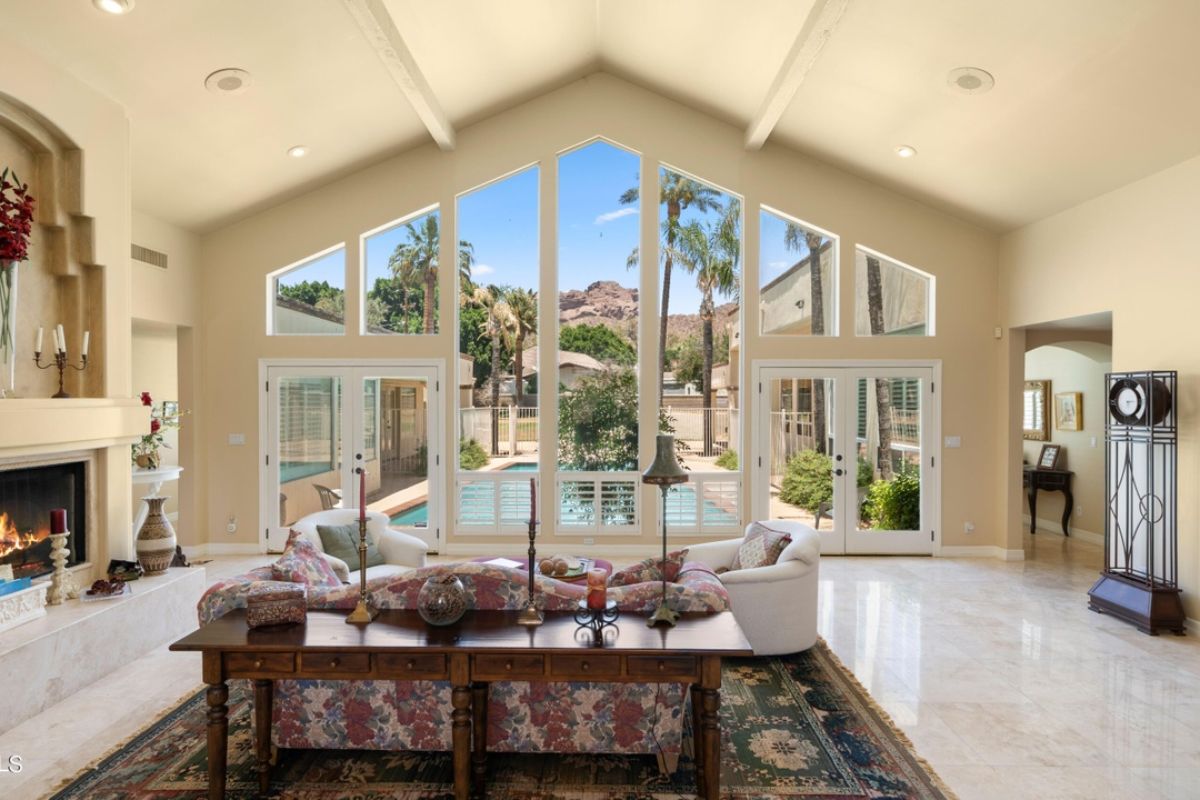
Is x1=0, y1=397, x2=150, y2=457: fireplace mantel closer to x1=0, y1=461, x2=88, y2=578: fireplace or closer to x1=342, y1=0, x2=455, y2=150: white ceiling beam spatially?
x1=0, y1=461, x2=88, y2=578: fireplace

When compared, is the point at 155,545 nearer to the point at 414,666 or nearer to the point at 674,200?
the point at 414,666

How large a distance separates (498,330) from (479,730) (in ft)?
15.4

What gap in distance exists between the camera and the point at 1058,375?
8.28 metres

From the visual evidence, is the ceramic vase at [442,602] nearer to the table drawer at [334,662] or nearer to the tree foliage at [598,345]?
the table drawer at [334,662]

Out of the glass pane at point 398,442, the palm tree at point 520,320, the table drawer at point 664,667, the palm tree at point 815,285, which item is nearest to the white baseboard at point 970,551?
the palm tree at point 815,285

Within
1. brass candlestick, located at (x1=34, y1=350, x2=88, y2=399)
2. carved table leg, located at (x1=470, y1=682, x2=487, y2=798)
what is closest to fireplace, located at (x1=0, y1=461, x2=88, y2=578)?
brass candlestick, located at (x1=34, y1=350, x2=88, y2=399)

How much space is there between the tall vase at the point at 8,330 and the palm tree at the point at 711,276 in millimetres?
5222

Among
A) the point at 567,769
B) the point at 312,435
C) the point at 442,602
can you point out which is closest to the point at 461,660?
the point at 442,602

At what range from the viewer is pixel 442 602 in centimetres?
266

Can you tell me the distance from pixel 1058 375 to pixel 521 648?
822cm

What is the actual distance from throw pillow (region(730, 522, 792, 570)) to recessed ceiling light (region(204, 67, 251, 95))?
4598 mm

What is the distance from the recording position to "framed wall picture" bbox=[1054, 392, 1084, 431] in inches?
308

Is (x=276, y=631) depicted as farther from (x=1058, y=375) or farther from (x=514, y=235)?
(x=1058, y=375)

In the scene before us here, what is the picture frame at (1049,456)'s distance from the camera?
8.06 metres
